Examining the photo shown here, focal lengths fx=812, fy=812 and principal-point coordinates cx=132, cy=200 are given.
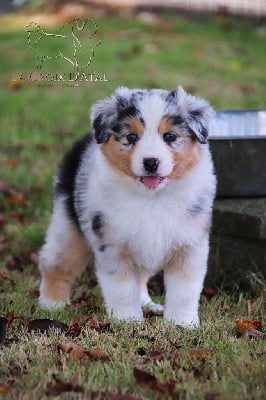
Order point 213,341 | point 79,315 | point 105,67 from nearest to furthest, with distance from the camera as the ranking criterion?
1. point 213,341
2. point 79,315
3. point 105,67

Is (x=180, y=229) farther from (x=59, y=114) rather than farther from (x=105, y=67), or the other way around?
(x=105, y=67)

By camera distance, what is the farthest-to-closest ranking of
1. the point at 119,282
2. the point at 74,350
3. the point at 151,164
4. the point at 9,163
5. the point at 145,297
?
the point at 9,163 < the point at 145,297 < the point at 119,282 < the point at 151,164 < the point at 74,350

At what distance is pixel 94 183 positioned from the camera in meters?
4.29

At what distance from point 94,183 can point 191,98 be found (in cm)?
68

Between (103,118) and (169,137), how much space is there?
40cm

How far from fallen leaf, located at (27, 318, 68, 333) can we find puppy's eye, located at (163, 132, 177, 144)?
41.6 inches

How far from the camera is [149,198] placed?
4.13 meters

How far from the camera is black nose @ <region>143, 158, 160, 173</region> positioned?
3788mm

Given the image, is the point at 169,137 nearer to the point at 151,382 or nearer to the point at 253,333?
the point at 253,333

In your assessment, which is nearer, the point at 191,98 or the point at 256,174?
the point at 191,98

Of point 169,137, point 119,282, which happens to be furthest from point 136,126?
point 119,282

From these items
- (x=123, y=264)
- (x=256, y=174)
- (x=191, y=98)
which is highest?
(x=191, y=98)

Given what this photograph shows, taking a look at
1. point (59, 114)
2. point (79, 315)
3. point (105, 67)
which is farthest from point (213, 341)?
point (105, 67)

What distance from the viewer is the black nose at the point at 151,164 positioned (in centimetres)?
379
